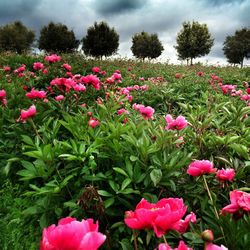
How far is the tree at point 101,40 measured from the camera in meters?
43.3

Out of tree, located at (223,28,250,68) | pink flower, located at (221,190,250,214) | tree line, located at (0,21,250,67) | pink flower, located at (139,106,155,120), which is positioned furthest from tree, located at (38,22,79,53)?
pink flower, located at (221,190,250,214)

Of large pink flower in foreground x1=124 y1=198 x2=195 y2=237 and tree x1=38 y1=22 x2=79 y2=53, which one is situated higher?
tree x1=38 y1=22 x2=79 y2=53

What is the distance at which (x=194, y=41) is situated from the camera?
135 ft

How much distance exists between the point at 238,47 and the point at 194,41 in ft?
24.1

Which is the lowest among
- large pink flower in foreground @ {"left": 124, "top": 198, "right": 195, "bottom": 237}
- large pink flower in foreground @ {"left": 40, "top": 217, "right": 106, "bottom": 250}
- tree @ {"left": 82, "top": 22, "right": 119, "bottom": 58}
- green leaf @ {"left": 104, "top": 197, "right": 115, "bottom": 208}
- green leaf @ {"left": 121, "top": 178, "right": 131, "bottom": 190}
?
green leaf @ {"left": 104, "top": 197, "right": 115, "bottom": 208}

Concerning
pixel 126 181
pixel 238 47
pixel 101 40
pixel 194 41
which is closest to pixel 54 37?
pixel 101 40

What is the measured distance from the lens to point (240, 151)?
9.52 feet

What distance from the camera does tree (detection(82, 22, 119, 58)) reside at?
43.3 metres

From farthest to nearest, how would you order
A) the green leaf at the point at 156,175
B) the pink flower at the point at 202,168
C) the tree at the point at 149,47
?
the tree at the point at 149,47, the green leaf at the point at 156,175, the pink flower at the point at 202,168

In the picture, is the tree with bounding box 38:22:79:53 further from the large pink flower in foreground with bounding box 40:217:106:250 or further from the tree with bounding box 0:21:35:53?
the large pink flower in foreground with bounding box 40:217:106:250

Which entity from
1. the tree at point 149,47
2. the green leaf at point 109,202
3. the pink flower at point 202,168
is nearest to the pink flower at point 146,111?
the green leaf at point 109,202

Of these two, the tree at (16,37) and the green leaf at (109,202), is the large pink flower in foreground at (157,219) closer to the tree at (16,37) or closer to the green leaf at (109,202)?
the green leaf at (109,202)

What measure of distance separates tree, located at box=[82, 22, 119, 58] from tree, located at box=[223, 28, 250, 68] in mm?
14458

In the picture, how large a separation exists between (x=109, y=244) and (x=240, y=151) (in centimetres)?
128
